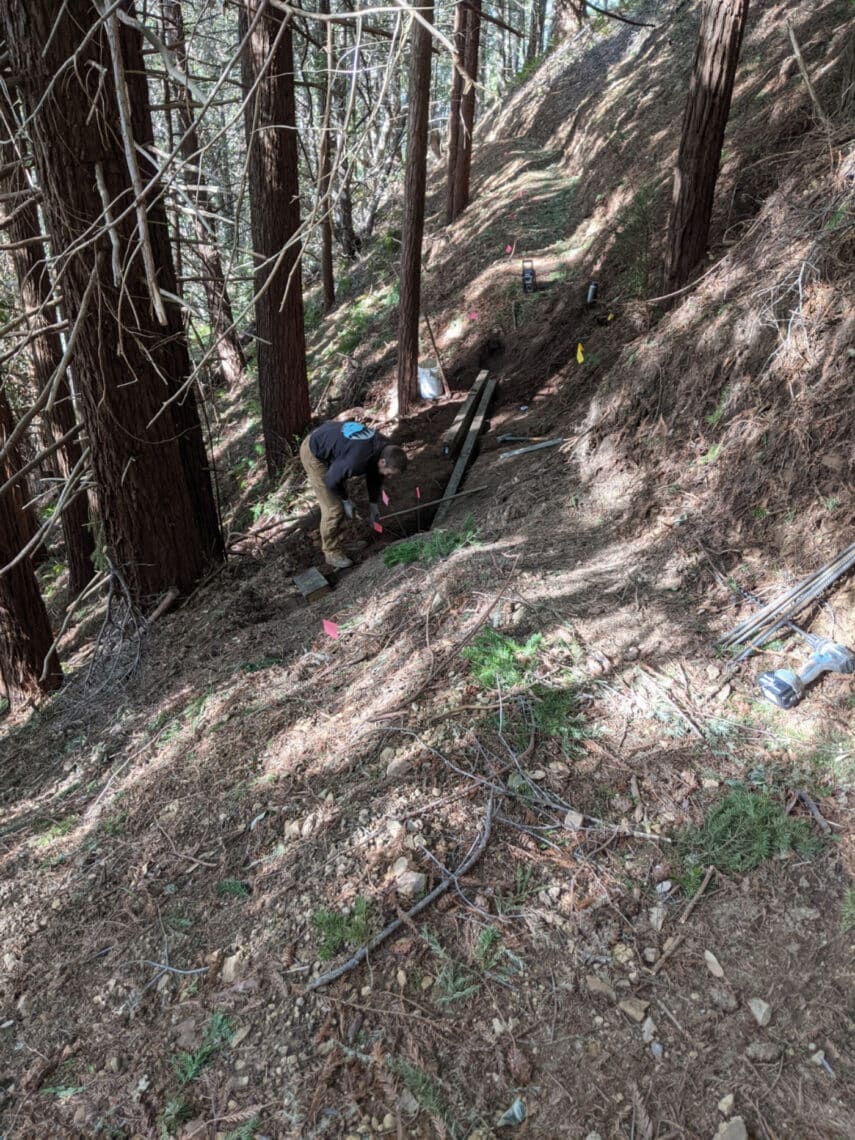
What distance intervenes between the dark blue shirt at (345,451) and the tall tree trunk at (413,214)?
3303 millimetres

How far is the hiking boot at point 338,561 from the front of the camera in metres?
6.20

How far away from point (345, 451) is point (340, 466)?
0.50 feet

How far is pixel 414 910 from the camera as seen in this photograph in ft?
7.98

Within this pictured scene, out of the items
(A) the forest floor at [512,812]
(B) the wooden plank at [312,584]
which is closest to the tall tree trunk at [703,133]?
(A) the forest floor at [512,812]

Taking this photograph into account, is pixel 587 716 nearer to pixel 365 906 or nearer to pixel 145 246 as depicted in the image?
pixel 365 906

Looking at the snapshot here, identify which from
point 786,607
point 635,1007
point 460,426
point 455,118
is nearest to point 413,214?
point 460,426

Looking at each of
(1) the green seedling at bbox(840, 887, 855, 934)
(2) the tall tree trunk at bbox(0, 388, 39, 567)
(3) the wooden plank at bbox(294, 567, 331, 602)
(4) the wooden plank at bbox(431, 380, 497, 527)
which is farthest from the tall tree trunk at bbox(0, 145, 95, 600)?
(1) the green seedling at bbox(840, 887, 855, 934)

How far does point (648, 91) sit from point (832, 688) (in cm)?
1320

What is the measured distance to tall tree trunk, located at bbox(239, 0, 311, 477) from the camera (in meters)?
6.69

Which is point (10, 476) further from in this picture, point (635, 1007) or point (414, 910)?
point (635, 1007)

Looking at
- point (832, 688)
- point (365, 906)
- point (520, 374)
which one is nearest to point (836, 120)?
point (520, 374)

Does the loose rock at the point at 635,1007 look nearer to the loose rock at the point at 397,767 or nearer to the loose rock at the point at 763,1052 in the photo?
the loose rock at the point at 763,1052

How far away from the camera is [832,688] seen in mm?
3021

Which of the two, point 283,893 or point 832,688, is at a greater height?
point 832,688
